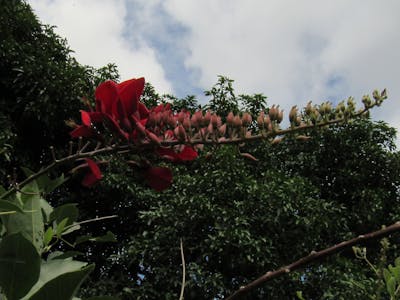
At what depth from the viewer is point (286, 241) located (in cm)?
427

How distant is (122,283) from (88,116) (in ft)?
14.0

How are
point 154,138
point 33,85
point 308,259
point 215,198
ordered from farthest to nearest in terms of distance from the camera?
point 33,85
point 215,198
point 154,138
point 308,259

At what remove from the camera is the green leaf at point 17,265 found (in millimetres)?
303

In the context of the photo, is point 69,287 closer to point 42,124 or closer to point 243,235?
point 243,235

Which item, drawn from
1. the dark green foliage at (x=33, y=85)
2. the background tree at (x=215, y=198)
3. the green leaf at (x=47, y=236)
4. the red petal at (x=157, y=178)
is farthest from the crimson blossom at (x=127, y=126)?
the dark green foliage at (x=33, y=85)

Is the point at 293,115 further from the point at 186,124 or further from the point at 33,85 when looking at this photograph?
the point at 33,85

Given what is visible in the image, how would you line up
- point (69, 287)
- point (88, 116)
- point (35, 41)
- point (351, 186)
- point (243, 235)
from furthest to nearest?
point (35, 41) → point (351, 186) → point (243, 235) → point (88, 116) → point (69, 287)

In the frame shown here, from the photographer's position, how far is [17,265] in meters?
0.31

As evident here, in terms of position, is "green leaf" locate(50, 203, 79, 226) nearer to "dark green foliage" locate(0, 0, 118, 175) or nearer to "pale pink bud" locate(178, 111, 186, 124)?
"pale pink bud" locate(178, 111, 186, 124)

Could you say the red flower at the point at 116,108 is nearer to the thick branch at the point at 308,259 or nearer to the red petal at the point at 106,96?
the red petal at the point at 106,96

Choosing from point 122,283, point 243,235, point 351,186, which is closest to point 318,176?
point 351,186

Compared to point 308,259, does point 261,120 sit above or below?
above

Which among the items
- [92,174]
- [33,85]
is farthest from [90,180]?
[33,85]

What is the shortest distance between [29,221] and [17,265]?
11 cm
